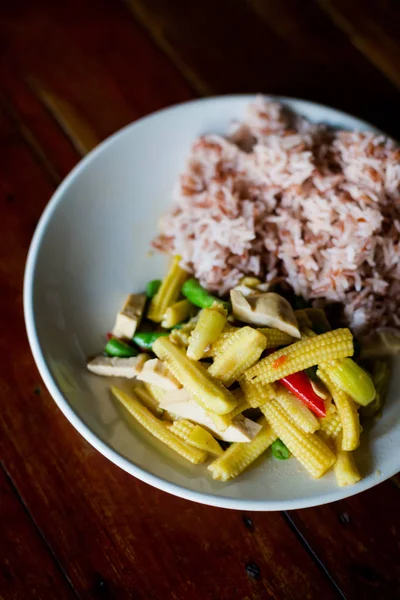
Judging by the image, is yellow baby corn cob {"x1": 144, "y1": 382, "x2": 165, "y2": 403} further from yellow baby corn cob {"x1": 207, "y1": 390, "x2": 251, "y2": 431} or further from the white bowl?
yellow baby corn cob {"x1": 207, "y1": 390, "x2": 251, "y2": 431}

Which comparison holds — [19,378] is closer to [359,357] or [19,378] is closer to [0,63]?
[359,357]

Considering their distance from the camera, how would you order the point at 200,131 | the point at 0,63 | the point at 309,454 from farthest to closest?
the point at 0,63
the point at 200,131
the point at 309,454

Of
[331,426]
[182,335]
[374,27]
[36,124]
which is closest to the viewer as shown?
[331,426]

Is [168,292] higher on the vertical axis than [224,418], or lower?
higher

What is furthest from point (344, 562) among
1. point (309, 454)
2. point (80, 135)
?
point (80, 135)

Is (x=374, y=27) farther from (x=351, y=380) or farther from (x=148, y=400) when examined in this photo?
(x=148, y=400)

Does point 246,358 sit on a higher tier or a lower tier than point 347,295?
higher

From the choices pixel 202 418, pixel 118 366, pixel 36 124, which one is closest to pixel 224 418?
pixel 202 418
